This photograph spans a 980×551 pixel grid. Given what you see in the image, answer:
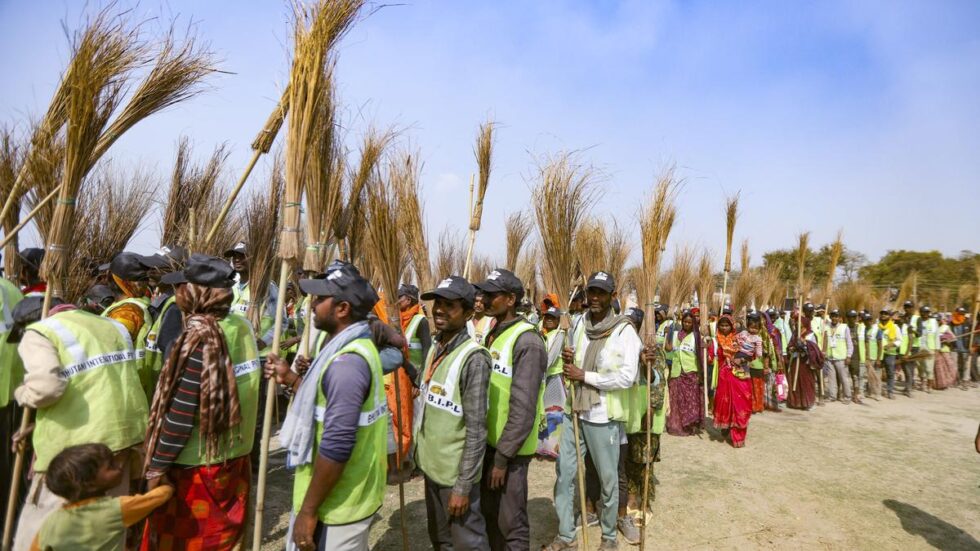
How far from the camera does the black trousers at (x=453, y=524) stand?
8.75 ft

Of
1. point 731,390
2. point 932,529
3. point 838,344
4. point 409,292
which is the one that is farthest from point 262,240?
point 838,344

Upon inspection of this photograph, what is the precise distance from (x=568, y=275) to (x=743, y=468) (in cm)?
409

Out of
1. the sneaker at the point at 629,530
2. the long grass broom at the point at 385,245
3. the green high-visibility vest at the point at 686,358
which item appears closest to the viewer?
the long grass broom at the point at 385,245

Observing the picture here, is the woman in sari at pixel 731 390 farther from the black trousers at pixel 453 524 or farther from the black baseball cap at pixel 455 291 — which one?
the black baseball cap at pixel 455 291

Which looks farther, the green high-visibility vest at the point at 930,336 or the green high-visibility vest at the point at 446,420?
the green high-visibility vest at the point at 930,336

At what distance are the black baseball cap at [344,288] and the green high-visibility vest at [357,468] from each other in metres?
0.18

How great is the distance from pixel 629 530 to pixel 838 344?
29.8ft

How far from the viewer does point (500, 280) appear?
3258 mm

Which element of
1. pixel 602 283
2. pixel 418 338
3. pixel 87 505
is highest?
pixel 602 283

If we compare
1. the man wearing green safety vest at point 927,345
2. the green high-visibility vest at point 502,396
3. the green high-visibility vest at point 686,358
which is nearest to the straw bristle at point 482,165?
the green high-visibility vest at point 502,396

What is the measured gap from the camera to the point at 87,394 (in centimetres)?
249

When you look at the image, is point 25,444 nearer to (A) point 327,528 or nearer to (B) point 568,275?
(A) point 327,528

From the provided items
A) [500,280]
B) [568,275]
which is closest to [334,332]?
[500,280]

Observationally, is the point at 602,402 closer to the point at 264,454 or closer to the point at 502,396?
the point at 502,396
